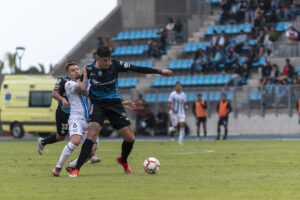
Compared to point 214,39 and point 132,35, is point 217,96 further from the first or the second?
point 132,35

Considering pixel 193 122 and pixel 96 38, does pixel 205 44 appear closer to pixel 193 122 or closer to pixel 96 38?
pixel 193 122

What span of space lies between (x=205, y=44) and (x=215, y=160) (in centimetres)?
2613

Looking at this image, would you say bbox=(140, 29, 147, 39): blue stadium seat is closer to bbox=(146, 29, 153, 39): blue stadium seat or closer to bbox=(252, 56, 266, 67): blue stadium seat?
bbox=(146, 29, 153, 39): blue stadium seat

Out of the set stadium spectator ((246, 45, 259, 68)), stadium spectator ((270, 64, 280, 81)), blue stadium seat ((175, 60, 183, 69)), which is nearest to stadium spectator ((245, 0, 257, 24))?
stadium spectator ((246, 45, 259, 68))

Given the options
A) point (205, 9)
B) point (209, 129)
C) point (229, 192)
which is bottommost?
point (209, 129)

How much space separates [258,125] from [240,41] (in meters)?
4.69

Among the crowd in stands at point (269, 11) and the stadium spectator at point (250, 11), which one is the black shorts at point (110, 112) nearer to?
the crowd in stands at point (269, 11)

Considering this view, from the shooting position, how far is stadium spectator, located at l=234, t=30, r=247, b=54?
1551 inches

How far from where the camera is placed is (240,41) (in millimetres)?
39781

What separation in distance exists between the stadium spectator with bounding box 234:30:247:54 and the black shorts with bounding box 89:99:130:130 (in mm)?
26917

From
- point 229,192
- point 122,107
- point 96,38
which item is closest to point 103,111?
point 122,107

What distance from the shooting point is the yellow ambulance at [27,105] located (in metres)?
38.7

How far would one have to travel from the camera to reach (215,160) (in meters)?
16.8

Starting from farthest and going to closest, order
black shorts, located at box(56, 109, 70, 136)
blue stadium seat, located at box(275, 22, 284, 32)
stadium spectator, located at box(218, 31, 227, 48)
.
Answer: stadium spectator, located at box(218, 31, 227, 48), blue stadium seat, located at box(275, 22, 284, 32), black shorts, located at box(56, 109, 70, 136)
